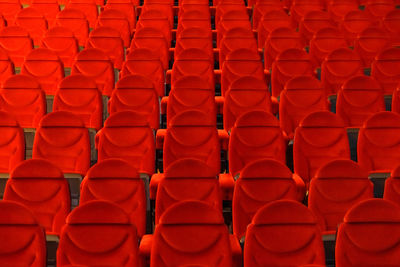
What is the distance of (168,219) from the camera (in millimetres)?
1368

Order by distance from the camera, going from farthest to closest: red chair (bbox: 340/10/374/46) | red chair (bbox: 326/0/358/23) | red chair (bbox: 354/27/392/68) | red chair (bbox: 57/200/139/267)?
red chair (bbox: 326/0/358/23) < red chair (bbox: 340/10/374/46) < red chair (bbox: 354/27/392/68) < red chair (bbox: 57/200/139/267)

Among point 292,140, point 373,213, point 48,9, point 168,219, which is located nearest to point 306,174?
point 292,140

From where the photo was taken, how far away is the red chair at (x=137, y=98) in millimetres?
2201

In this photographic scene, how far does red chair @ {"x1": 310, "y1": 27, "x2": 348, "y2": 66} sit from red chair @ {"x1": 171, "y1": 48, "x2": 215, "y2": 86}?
57cm

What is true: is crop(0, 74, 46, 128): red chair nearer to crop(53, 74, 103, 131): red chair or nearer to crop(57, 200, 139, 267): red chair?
crop(53, 74, 103, 131): red chair

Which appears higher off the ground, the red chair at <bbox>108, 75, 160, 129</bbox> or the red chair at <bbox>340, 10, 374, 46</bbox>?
the red chair at <bbox>340, 10, 374, 46</bbox>

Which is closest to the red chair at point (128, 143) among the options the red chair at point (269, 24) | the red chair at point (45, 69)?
the red chair at point (45, 69)

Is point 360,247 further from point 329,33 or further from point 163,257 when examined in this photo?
point 329,33

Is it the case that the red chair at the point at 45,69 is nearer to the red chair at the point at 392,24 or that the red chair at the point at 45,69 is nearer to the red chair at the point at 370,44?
the red chair at the point at 370,44

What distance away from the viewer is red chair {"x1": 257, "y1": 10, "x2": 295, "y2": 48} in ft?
10.0

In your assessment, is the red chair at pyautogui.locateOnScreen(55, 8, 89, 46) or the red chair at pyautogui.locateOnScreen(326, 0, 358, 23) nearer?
the red chair at pyautogui.locateOnScreen(55, 8, 89, 46)

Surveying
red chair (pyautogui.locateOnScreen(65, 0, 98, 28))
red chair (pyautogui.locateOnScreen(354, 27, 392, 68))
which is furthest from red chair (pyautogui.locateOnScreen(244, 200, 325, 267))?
red chair (pyautogui.locateOnScreen(65, 0, 98, 28))

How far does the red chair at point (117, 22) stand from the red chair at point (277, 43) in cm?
76

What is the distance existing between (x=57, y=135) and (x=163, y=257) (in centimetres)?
74
